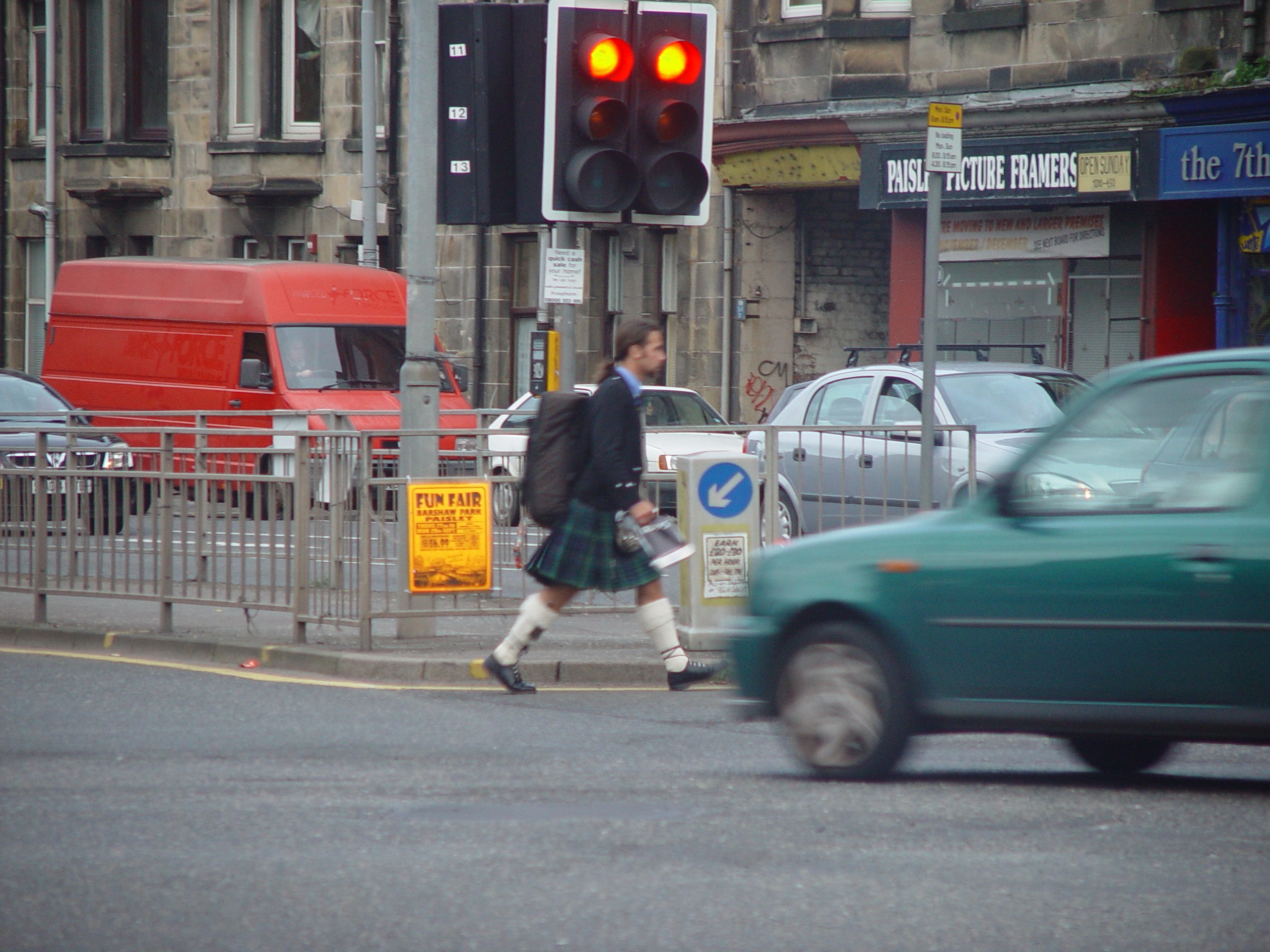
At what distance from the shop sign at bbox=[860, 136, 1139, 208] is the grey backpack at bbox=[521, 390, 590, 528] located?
1217 cm

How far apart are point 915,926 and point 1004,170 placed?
689 inches

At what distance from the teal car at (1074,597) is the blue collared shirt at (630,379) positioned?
2112 millimetres

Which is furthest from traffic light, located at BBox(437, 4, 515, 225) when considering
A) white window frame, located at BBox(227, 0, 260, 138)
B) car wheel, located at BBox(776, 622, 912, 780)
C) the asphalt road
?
white window frame, located at BBox(227, 0, 260, 138)

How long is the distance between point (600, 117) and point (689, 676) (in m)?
3.04

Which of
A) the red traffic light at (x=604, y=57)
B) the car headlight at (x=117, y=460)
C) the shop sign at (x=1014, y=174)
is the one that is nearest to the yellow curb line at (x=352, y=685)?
the car headlight at (x=117, y=460)

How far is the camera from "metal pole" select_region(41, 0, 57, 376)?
3378 centimetres

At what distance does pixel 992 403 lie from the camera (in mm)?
14492

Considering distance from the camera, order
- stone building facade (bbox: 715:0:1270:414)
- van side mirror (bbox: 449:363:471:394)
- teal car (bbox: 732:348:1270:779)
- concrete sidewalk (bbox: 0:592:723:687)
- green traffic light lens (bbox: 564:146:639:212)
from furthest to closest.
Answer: van side mirror (bbox: 449:363:471:394) → stone building facade (bbox: 715:0:1270:414) → green traffic light lens (bbox: 564:146:639:212) → concrete sidewalk (bbox: 0:592:723:687) → teal car (bbox: 732:348:1270:779)

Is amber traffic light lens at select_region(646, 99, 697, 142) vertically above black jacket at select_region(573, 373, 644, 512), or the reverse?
amber traffic light lens at select_region(646, 99, 697, 142)

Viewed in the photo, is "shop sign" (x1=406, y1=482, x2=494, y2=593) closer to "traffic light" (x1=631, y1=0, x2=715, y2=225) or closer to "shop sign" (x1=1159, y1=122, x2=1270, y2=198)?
"traffic light" (x1=631, y1=0, x2=715, y2=225)

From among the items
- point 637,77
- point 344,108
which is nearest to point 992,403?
point 637,77

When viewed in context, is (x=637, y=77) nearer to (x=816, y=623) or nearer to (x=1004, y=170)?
(x=816, y=623)

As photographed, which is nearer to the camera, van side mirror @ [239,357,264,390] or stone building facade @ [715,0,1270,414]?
stone building facade @ [715,0,1270,414]

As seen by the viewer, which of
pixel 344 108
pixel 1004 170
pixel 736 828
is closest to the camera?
pixel 736 828
